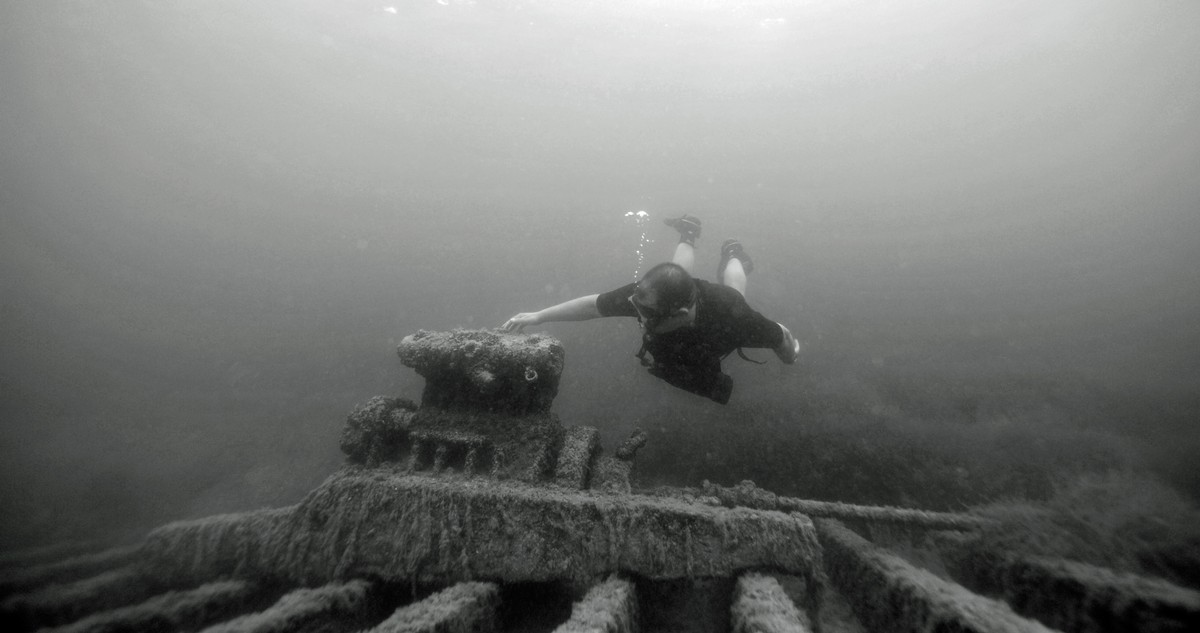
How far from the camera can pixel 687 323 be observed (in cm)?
313

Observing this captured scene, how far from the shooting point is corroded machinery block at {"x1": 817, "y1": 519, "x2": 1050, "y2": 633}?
3.90 feet

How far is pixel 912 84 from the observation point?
39.9m

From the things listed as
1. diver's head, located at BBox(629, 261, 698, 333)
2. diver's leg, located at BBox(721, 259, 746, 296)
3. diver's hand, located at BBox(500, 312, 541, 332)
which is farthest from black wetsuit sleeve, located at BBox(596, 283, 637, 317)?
diver's leg, located at BBox(721, 259, 746, 296)

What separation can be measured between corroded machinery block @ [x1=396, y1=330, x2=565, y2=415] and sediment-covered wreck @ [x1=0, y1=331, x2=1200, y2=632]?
0.33 m

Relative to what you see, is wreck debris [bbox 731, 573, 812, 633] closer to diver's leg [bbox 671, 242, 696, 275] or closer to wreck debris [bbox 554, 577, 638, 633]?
wreck debris [bbox 554, 577, 638, 633]

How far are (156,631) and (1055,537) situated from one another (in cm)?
556

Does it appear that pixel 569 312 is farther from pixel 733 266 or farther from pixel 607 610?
pixel 733 266

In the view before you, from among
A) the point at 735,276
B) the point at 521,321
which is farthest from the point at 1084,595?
the point at 735,276

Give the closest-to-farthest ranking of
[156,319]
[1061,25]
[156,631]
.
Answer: [156,631] → [156,319] → [1061,25]

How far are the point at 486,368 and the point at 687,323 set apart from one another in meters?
1.64

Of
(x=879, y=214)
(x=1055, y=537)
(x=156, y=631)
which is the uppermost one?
(x=879, y=214)

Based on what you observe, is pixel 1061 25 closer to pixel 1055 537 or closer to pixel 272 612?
pixel 1055 537

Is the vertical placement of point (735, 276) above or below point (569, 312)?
above

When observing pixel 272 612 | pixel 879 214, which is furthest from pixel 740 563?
pixel 879 214
